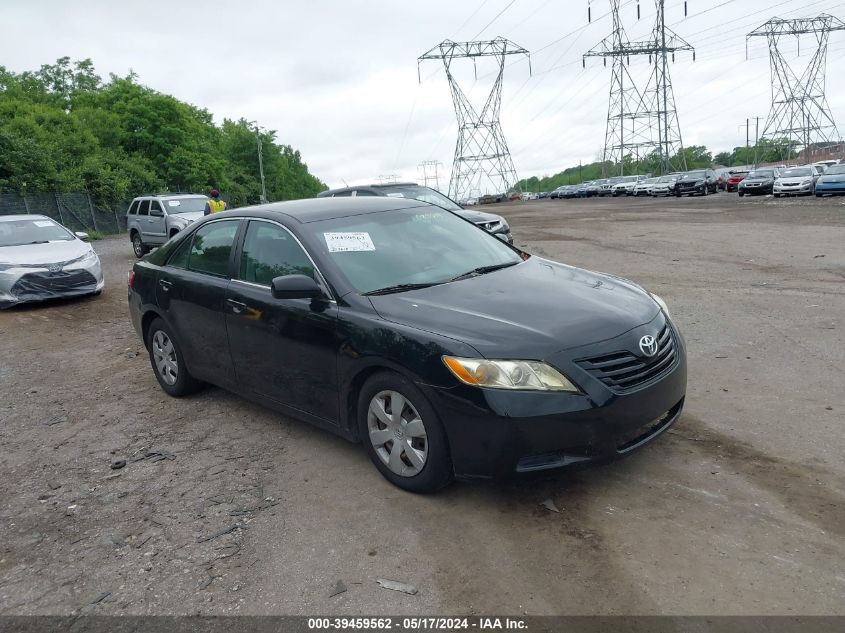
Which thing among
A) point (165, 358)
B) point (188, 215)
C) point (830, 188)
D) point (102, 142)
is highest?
point (102, 142)

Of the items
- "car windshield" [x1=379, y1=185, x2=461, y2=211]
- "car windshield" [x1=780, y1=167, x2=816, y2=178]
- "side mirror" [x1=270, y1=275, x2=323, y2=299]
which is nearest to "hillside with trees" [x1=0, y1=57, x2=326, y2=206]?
"car windshield" [x1=379, y1=185, x2=461, y2=211]

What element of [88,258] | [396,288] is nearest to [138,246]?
[88,258]

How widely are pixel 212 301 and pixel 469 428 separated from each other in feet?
8.39

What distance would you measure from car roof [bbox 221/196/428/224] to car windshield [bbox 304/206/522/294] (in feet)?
0.26

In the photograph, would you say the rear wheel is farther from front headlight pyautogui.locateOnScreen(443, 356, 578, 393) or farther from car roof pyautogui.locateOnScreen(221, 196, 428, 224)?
front headlight pyautogui.locateOnScreen(443, 356, 578, 393)

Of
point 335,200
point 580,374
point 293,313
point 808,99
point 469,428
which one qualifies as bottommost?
point 469,428

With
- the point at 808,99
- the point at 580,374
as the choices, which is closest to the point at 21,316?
the point at 580,374

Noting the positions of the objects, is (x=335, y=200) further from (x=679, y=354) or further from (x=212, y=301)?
(x=679, y=354)

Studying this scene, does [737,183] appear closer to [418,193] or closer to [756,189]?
[756,189]

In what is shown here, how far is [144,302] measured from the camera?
6051mm

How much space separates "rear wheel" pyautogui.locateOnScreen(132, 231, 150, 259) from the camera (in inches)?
813

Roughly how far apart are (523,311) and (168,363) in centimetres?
349

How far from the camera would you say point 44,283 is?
37.1ft

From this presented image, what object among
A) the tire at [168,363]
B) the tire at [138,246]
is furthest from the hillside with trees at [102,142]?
the tire at [168,363]
